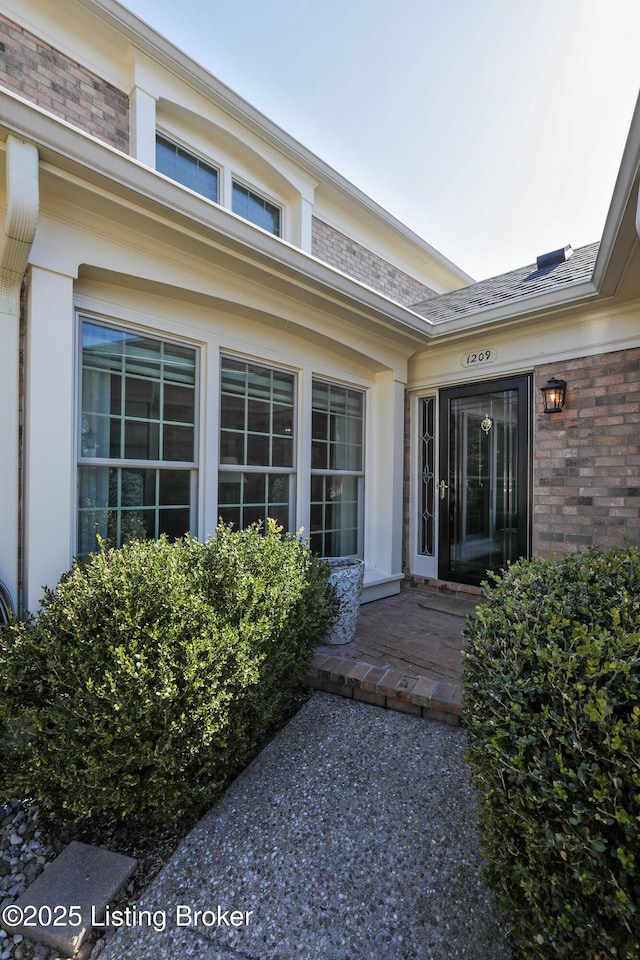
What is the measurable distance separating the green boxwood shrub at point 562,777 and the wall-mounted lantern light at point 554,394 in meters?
2.71

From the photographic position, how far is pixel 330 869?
1.66 metres

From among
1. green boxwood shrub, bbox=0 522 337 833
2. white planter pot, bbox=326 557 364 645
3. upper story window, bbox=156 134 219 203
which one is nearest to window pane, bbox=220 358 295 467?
white planter pot, bbox=326 557 364 645

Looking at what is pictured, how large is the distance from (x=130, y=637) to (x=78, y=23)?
490 centimetres

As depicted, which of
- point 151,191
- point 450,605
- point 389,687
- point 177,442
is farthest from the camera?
point 450,605

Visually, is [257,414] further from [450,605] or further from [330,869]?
[330,869]

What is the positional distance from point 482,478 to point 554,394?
3.52 ft

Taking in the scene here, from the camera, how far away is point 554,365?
3.96 meters

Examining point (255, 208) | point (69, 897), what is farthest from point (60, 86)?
point (69, 897)

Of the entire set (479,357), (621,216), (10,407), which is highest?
(621,216)

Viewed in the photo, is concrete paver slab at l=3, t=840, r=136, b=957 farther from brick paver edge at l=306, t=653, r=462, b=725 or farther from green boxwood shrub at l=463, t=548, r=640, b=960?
brick paver edge at l=306, t=653, r=462, b=725

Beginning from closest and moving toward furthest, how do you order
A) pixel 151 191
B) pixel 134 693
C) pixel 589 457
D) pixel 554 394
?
pixel 134 693 < pixel 151 191 < pixel 589 457 < pixel 554 394

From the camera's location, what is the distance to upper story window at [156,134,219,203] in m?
4.14

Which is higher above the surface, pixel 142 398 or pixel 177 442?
pixel 142 398

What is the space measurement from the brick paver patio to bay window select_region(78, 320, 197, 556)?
153 cm
